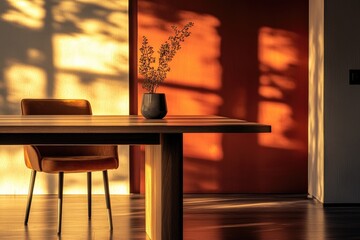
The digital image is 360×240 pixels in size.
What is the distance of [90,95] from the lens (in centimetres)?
579

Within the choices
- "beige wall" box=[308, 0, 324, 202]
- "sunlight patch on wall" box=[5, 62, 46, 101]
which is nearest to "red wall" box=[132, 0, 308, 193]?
"beige wall" box=[308, 0, 324, 202]

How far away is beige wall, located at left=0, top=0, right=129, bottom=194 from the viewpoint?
5.75 meters

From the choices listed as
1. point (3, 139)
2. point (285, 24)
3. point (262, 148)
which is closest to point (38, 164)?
point (3, 139)

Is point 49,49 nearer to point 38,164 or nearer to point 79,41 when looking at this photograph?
point 79,41

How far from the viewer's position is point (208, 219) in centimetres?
457

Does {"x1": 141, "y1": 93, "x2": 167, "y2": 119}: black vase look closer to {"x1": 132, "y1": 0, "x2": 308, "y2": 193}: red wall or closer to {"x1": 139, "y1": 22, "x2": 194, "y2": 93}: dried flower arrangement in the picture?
{"x1": 139, "y1": 22, "x2": 194, "y2": 93}: dried flower arrangement

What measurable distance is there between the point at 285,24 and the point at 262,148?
1.08 meters

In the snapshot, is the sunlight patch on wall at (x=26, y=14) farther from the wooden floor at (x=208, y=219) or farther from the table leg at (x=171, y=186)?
the table leg at (x=171, y=186)

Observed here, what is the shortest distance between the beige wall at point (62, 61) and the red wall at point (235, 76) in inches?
9.5

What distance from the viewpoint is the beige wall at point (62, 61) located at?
18.9 ft

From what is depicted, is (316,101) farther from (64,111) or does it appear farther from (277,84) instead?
(64,111)

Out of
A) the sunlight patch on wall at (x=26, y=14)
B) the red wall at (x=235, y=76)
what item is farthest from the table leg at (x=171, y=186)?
the sunlight patch on wall at (x=26, y=14)

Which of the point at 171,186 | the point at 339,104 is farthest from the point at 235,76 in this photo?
the point at 171,186

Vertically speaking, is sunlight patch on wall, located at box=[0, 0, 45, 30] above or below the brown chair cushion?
above
